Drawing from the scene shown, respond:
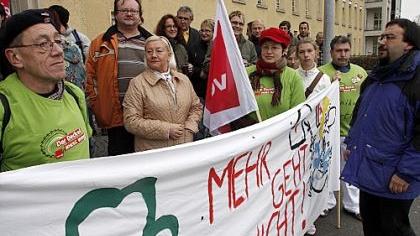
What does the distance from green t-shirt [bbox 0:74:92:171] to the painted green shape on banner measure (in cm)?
37

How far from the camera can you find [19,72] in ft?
6.64

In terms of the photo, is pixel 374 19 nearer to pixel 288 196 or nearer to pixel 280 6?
pixel 280 6

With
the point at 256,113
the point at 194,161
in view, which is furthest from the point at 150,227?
the point at 256,113

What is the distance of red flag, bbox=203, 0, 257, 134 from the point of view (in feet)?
10.5

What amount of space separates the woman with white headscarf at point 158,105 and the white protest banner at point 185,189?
0.76 metres

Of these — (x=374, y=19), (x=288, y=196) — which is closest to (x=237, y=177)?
(x=288, y=196)

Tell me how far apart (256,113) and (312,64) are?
4.24 ft

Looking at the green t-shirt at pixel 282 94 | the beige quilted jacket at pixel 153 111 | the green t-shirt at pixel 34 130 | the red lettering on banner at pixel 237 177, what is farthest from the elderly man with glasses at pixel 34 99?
the green t-shirt at pixel 282 94

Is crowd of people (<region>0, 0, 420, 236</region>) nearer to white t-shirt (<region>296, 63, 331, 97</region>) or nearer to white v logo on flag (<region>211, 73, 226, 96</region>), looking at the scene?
white t-shirt (<region>296, 63, 331, 97</region>)

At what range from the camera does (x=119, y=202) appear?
1.80m

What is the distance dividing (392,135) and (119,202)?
78.4 inches

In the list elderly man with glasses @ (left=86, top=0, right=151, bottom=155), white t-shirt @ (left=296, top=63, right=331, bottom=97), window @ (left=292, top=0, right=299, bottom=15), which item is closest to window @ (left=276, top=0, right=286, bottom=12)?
window @ (left=292, top=0, right=299, bottom=15)

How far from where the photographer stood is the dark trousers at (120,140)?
3670mm

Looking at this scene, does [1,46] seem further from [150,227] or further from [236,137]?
[236,137]
